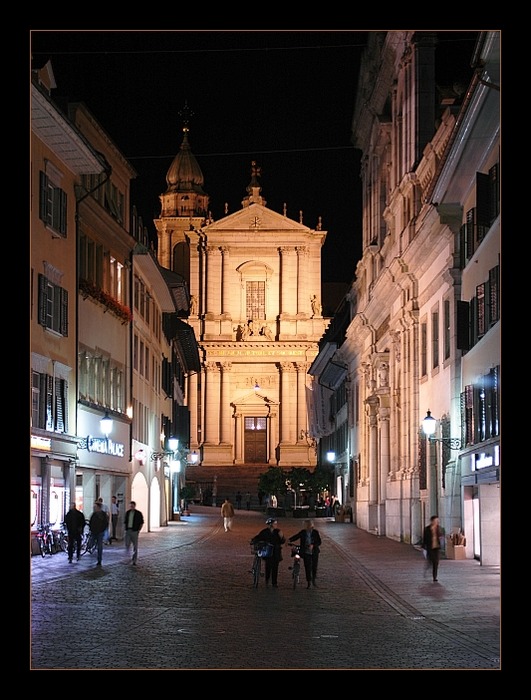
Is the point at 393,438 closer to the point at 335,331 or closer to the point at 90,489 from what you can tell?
the point at 90,489

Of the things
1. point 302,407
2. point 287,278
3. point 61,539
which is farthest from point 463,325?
point 287,278

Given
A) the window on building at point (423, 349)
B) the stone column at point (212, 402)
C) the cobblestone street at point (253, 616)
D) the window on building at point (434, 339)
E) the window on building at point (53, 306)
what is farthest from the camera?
the stone column at point (212, 402)

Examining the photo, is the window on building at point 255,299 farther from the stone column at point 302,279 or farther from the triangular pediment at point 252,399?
the triangular pediment at point 252,399

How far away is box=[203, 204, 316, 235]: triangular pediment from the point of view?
108562 millimetres

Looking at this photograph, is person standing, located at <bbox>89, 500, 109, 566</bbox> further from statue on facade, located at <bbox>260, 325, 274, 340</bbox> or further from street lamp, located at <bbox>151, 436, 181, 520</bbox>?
statue on facade, located at <bbox>260, 325, 274, 340</bbox>

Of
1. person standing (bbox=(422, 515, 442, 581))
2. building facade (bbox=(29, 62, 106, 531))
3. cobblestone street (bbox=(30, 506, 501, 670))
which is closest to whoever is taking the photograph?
cobblestone street (bbox=(30, 506, 501, 670))

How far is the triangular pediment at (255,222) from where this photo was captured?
10856cm

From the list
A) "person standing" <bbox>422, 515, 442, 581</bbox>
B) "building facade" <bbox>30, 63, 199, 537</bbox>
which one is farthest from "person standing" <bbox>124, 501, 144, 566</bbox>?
"person standing" <bbox>422, 515, 442, 581</bbox>

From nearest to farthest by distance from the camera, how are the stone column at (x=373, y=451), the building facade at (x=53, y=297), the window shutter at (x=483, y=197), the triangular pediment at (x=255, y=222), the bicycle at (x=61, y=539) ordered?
the window shutter at (x=483, y=197), the building facade at (x=53, y=297), the bicycle at (x=61, y=539), the stone column at (x=373, y=451), the triangular pediment at (x=255, y=222)

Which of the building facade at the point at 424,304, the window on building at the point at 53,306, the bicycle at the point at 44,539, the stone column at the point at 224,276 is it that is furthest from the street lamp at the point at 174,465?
the stone column at the point at 224,276

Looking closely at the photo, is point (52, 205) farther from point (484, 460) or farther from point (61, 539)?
point (484, 460)

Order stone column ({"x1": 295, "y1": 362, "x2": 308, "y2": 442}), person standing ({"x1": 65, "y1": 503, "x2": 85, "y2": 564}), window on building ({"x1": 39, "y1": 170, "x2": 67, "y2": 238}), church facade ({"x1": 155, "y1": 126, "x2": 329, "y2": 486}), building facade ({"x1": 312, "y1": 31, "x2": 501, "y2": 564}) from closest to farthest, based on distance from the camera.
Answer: building facade ({"x1": 312, "y1": 31, "x2": 501, "y2": 564}) → person standing ({"x1": 65, "y1": 503, "x2": 85, "y2": 564}) → window on building ({"x1": 39, "y1": 170, "x2": 67, "y2": 238}) → church facade ({"x1": 155, "y1": 126, "x2": 329, "y2": 486}) → stone column ({"x1": 295, "y1": 362, "x2": 308, "y2": 442})

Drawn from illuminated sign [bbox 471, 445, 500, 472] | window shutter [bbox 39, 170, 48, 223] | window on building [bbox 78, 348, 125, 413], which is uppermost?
window shutter [bbox 39, 170, 48, 223]

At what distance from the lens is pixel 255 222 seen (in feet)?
357
